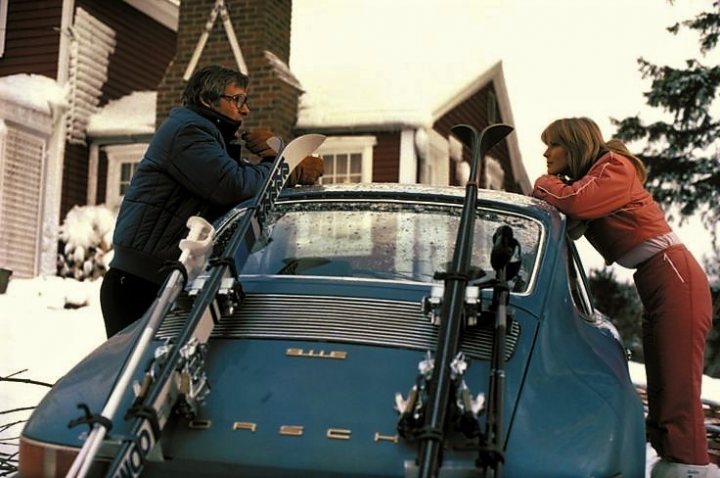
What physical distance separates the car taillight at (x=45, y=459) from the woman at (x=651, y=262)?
2.09 m

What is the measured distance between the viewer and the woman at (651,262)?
3.59 meters

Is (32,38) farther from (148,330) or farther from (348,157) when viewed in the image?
(148,330)

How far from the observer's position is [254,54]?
570 inches

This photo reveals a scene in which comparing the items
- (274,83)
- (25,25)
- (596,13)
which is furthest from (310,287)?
(596,13)

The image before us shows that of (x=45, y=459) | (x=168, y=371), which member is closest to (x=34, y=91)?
(x=45, y=459)

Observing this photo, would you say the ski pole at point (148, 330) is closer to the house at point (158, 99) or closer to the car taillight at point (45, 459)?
the car taillight at point (45, 459)

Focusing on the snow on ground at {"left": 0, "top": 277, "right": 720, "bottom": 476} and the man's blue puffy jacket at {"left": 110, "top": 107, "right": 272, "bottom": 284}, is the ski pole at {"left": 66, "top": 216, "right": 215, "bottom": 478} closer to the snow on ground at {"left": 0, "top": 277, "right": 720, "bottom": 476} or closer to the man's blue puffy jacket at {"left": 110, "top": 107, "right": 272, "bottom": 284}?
the man's blue puffy jacket at {"left": 110, "top": 107, "right": 272, "bottom": 284}

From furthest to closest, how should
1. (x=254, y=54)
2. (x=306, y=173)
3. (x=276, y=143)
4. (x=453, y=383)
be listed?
1. (x=254, y=54)
2. (x=306, y=173)
3. (x=276, y=143)
4. (x=453, y=383)

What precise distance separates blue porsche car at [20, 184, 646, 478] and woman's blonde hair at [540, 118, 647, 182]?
1.48ft

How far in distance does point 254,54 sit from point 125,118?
3416mm

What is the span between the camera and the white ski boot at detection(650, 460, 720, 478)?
351 cm

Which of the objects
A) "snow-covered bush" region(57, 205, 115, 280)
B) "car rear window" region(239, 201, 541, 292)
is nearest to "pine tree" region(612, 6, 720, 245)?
"snow-covered bush" region(57, 205, 115, 280)

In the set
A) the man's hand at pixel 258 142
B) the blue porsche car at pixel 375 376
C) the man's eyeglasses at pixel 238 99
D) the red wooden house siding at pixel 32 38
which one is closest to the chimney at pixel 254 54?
the red wooden house siding at pixel 32 38

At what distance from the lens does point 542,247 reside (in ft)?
11.3
